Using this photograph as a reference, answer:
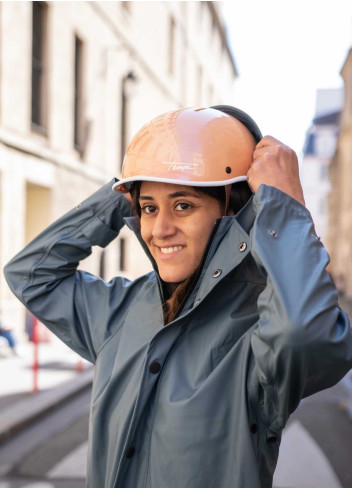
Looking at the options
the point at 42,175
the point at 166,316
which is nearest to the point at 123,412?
the point at 166,316

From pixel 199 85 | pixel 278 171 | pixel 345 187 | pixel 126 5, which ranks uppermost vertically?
pixel 199 85

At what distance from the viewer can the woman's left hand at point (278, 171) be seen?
1509 millimetres

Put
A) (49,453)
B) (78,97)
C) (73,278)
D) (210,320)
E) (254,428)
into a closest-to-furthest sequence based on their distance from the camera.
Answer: (254,428) < (210,320) < (73,278) < (49,453) < (78,97)

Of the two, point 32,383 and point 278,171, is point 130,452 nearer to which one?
point 278,171

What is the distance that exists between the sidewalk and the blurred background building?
4.45ft

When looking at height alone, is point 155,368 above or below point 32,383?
above

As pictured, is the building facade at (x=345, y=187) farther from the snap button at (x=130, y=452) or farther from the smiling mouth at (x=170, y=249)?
the snap button at (x=130, y=452)

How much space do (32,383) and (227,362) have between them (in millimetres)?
7049

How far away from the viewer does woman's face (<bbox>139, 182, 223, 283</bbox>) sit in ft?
5.42

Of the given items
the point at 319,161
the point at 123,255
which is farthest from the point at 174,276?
the point at 319,161

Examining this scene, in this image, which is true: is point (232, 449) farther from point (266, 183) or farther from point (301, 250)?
point (266, 183)

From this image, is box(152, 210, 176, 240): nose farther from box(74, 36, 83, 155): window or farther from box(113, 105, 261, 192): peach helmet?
box(74, 36, 83, 155): window

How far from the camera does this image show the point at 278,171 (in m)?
1.53

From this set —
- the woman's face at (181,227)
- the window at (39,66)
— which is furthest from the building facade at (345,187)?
the woman's face at (181,227)
